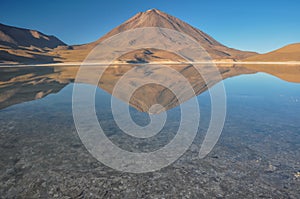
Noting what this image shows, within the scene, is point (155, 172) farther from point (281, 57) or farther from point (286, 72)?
point (281, 57)

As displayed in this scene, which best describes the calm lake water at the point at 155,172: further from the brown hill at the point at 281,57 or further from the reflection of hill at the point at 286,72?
the brown hill at the point at 281,57

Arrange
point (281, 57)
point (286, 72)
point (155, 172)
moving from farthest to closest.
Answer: point (281, 57) → point (286, 72) → point (155, 172)

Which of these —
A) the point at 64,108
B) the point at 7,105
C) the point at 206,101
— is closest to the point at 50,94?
the point at 7,105

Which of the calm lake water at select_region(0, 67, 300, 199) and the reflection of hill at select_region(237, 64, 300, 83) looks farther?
the reflection of hill at select_region(237, 64, 300, 83)

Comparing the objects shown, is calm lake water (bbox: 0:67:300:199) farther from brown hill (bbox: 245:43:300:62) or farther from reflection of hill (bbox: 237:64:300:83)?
brown hill (bbox: 245:43:300:62)

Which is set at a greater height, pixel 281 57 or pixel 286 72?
pixel 281 57

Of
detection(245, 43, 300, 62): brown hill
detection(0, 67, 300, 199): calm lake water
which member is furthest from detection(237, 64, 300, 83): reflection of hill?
detection(245, 43, 300, 62): brown hill

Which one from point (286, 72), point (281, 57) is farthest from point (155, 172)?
point (281, 57)

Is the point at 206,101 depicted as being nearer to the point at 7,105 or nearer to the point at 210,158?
the point at 210,158

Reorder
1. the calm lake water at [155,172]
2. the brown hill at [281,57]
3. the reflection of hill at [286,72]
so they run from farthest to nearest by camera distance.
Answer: the brown hill at [281,57] → the reflection of hill at [286,72] → the calm lake water at [155,172]

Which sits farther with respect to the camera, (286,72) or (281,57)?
(281,57)

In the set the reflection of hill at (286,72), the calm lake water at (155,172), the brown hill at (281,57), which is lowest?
the reflection of hill at (286,72)

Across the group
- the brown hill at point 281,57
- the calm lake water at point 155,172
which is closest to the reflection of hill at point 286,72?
the calm lake water at point 155,172
